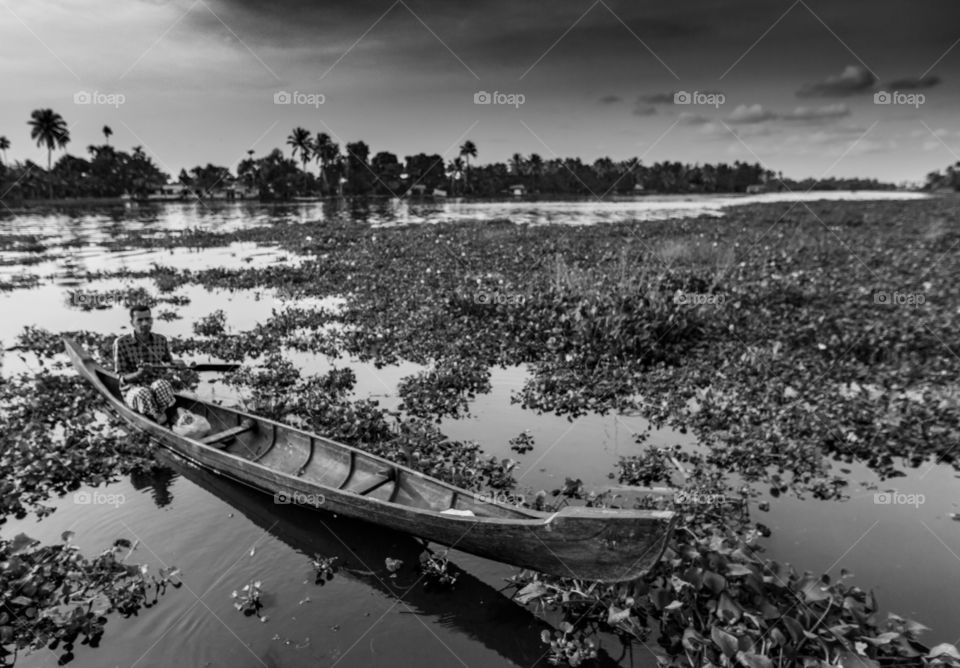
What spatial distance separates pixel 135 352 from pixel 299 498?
4637mm

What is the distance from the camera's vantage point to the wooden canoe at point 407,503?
4.40m

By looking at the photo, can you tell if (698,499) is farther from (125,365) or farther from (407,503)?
(125,365)

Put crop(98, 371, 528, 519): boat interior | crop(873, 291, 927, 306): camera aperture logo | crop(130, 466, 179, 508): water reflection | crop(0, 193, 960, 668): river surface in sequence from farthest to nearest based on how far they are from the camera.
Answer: crop(873, 291, 927, 306): camera aperture logo
crop(130, 466, 179, 508): water reflection
crop(98, 371, 528, 519): boat interior
crop(0, 193, 960, 668): river surface

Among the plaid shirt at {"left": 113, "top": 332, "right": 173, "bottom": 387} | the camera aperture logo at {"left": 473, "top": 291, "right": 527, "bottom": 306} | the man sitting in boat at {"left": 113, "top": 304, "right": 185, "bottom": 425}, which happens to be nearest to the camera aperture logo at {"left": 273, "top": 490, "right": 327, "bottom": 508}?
the man sitting in boat at {"left": 113, "top": 304, "right": 185, "bottom": 425}

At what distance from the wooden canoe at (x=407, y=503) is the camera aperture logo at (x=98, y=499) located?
3.24ft

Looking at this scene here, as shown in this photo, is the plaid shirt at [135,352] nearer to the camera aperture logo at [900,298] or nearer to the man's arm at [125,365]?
the man's arm at [125,365]

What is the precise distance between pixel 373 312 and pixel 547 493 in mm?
10041

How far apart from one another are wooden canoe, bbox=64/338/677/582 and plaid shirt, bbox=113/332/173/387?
0.63m

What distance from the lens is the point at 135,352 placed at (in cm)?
889

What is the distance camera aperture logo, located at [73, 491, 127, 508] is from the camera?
720cm

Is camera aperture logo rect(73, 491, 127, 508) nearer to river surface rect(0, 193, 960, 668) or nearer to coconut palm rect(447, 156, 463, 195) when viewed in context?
river surface rect(0, 193, 960, 668)

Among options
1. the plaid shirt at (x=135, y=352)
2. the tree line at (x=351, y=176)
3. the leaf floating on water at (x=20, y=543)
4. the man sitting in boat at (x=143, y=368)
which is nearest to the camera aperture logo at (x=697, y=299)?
the man sitting in boat at (x=143, y=368)

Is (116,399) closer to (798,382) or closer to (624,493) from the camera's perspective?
(624,493)

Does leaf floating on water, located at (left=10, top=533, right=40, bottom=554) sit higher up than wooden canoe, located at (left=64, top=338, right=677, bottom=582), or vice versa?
wooden canoe, located at (left=64, top=338, right=677, bottom=582)
